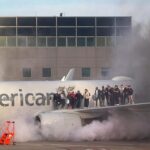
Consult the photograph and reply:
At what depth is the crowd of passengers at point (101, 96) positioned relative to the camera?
3647 cm

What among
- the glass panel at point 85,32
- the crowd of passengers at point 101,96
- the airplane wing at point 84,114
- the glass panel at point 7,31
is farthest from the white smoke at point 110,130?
the glass panel at point 7,31

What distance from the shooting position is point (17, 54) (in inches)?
2571

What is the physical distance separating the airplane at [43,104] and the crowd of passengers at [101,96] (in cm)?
39

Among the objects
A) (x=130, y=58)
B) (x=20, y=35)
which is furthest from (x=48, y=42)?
(x=130, y=58)

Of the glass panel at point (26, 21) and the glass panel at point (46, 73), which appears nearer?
the glass panel at point (46, 73)

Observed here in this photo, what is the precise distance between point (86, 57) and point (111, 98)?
95.6 ft

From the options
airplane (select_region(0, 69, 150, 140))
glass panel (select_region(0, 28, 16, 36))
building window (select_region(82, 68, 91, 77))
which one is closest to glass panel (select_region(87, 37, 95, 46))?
building window (select_region(82, 68, 91, 77))

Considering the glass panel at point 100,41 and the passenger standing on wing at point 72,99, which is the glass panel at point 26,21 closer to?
the glass panel at point 100,41

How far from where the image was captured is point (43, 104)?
36688mm

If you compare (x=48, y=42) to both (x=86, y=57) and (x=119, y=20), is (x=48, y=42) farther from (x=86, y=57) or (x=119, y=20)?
(x=119, y=20)

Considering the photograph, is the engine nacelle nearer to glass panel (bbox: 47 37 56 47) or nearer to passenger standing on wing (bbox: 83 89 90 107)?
passenger standing on wing (bbox: 83 89 90 107)

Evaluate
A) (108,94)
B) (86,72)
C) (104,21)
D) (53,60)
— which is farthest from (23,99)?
(104,21)

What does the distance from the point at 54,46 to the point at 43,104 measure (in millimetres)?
30321

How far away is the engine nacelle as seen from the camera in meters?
33.8
